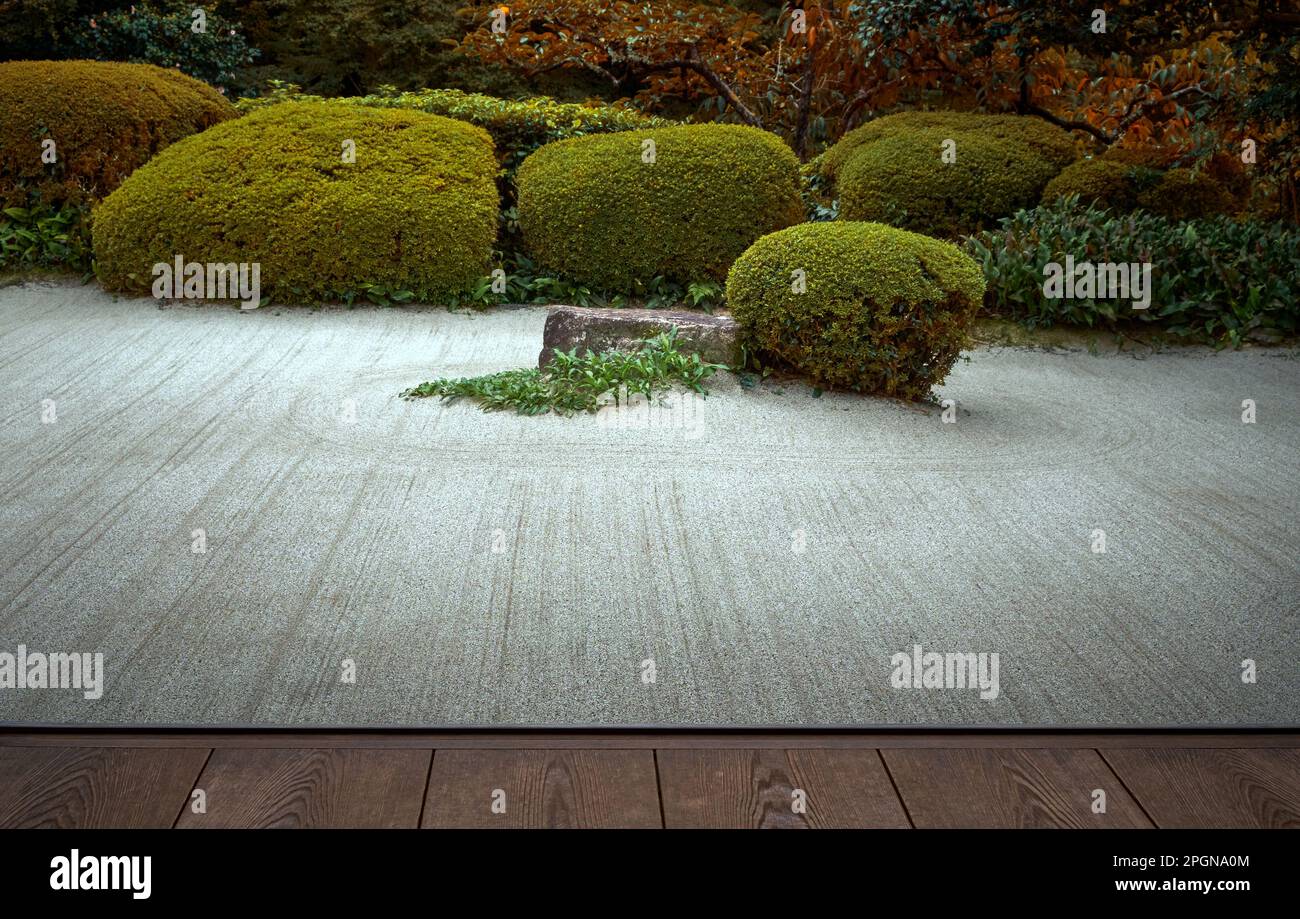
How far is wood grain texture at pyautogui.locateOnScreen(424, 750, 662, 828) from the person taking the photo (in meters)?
1.78

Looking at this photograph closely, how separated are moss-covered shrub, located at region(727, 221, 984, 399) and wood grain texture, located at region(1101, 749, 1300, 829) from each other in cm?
258

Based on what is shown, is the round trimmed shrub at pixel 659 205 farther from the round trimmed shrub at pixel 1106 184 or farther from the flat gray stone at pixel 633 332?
the flat gray stone at pixel 633 332

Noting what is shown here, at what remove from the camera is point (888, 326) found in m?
4.36

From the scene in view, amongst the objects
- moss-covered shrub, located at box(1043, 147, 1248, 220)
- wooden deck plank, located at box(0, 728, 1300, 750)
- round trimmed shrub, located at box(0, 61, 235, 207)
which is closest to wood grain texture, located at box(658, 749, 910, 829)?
wooden deck plank, located at box(0, 728, 1300, 750)

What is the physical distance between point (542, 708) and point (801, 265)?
2.72 meters

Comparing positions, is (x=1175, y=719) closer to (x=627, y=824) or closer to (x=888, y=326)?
(x=627, y=824)

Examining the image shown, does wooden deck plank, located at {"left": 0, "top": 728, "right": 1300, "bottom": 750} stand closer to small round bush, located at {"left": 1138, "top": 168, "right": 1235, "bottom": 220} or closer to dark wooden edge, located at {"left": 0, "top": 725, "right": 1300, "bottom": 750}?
dark wooden edge, located at {"left": 0, "top": 725, "right": 1300, "bottom": 750}

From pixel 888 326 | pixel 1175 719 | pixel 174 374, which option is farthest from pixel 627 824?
pixel 174 374

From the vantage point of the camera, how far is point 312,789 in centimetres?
184

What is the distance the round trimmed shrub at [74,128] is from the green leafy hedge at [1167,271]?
200 inches

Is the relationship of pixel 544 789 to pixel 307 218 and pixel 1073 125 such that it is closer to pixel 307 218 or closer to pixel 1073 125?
pixel 307 218

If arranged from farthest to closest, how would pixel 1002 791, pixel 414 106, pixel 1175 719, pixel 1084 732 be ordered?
pixel 414 106 → pixel 1175 719 → pixel 1084 732 → pixel 1002 791

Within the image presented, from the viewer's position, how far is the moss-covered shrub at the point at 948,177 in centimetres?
701

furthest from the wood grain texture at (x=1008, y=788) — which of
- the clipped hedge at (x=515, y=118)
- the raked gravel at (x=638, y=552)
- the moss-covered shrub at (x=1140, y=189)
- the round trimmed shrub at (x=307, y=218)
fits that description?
the clipped hedge at (x=515, y=118)
